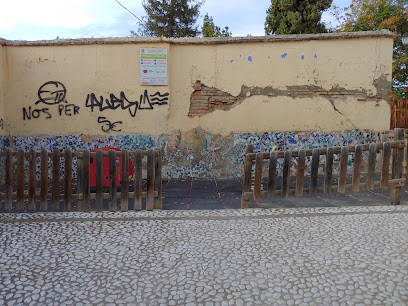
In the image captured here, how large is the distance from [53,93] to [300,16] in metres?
13.9

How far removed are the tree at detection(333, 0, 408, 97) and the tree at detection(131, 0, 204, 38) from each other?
1148 cm

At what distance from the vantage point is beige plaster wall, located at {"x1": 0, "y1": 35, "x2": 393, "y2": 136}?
8766mm

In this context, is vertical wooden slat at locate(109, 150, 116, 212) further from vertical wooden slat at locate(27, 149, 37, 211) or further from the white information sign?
→ the white information sign

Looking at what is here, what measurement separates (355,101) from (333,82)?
695 millimetres

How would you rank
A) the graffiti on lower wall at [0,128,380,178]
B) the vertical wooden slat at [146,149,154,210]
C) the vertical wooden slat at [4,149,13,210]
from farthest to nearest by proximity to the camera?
the graffiti on lower wall at [0,128,380,178], the vertical wooden slat at [146,149,154,210], the vertical wooden slat at [4,149,13,210]

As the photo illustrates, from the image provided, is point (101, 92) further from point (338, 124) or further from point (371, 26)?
point (371, 26)

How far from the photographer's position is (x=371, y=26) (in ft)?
62.0

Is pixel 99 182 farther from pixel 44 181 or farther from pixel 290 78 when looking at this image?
pixel 290 78

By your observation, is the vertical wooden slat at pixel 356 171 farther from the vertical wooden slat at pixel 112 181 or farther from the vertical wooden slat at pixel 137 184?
the vertical wooden slat at pixel 112 181

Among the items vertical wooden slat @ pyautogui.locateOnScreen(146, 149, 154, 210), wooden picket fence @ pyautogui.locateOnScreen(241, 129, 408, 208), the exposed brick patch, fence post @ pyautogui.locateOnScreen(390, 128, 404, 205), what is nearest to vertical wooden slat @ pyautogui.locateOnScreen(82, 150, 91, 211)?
vertical wooden slat @ pyautogui.locateOnScreen(146, 149, 154, 210)

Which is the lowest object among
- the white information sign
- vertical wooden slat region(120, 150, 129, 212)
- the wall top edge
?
vertical wooden slat region(120, 150, 129, 212)

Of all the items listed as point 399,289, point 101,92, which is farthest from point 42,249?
point 101,92

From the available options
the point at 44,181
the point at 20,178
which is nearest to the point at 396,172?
the point at 44,181

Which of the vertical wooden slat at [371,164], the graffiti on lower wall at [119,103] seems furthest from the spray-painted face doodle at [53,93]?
the vertical wooden slat at [371,164]
